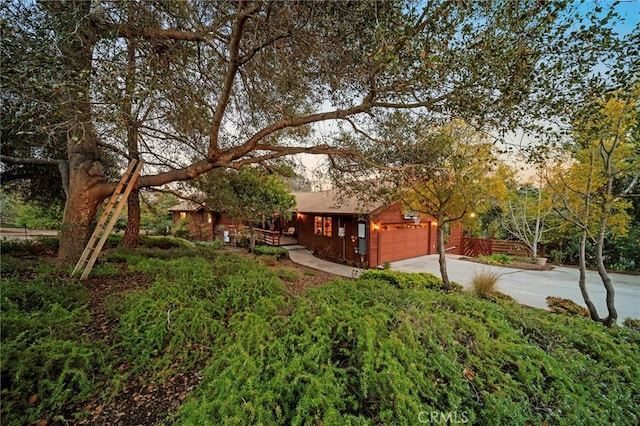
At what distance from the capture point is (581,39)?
2.58 m

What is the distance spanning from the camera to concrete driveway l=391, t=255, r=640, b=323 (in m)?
6.20

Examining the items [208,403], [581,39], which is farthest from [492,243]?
[208,403]

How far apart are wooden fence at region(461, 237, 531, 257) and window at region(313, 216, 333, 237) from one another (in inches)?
322

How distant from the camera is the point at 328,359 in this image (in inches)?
71.2

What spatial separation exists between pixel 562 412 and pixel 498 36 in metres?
3.54

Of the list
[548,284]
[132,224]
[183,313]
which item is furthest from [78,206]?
[548,284]

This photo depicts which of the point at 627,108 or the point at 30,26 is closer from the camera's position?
the point at 30,26

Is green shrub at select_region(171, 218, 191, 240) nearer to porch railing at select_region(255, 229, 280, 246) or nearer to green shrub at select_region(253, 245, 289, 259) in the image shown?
porch railing at select_region(255, 229, 280, 246)

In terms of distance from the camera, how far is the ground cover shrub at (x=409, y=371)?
4.87ft

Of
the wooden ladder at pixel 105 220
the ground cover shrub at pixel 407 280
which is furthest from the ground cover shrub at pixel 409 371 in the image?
the ground cover shrub at pixel 407 280

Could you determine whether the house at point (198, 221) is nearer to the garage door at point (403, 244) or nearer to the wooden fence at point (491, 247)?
the garage door at point (403, 244)

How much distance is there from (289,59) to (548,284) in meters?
10.3

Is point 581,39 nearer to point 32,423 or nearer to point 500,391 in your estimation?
point 500,391

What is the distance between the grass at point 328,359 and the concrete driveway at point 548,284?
479cm
